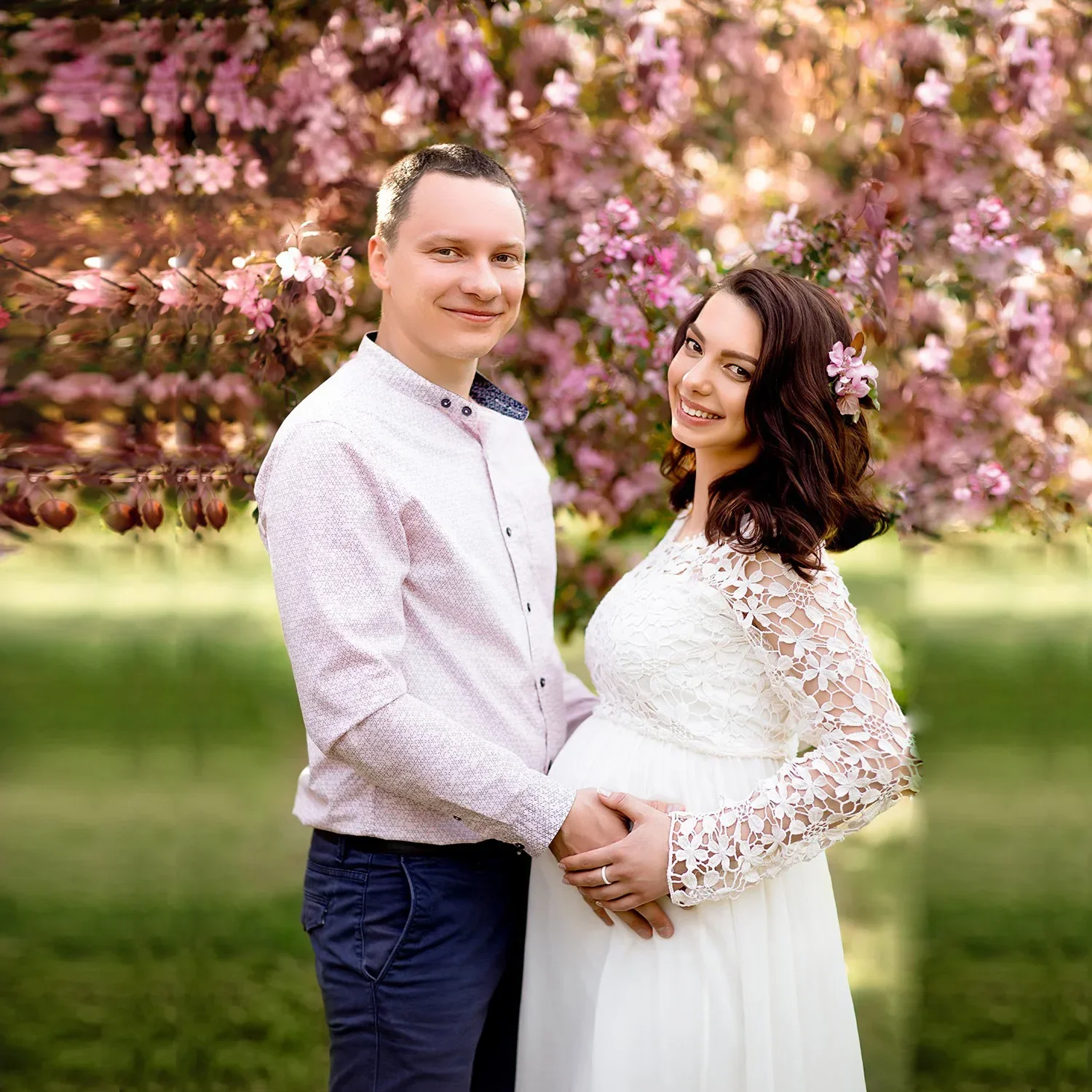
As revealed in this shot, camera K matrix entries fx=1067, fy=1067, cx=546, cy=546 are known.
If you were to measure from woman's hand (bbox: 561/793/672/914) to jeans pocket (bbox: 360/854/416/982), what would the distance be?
0.30m

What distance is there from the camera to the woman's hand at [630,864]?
1.85m

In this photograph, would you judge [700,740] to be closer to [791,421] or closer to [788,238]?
[791,421]

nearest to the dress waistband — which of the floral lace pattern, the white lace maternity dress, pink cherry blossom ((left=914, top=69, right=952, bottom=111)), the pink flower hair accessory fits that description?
the white lace maternity dress

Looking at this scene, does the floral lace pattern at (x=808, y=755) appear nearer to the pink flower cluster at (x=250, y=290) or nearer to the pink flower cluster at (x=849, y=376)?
the pink flower cluster at (x=849, y=376)

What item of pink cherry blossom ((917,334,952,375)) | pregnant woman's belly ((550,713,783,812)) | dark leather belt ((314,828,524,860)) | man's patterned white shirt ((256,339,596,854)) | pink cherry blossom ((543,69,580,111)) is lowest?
dark leather belt ((314,828,524,860))

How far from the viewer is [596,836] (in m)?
1.87

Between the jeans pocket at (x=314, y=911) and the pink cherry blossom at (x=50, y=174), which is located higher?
the pink cherry blossom at (x=50, y=174)

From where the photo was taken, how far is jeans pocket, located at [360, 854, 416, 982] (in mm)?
1930

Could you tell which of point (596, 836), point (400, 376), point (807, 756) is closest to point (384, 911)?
point (596, 836)

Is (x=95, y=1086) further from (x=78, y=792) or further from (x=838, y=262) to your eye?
(x=838, y=262)

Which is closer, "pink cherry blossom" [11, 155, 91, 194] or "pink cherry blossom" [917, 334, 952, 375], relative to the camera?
"pink cherry blossom" [11, 155, 91, 194]

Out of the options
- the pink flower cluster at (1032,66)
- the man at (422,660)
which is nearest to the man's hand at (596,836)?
the man at (422,660)

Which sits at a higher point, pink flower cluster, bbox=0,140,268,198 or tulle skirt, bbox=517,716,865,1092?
pink flower cluster, bbox=0,140,268,198

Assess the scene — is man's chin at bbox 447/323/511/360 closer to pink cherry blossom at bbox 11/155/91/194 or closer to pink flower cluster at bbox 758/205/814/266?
pink flower cluster at bbox 758/205/814/266
